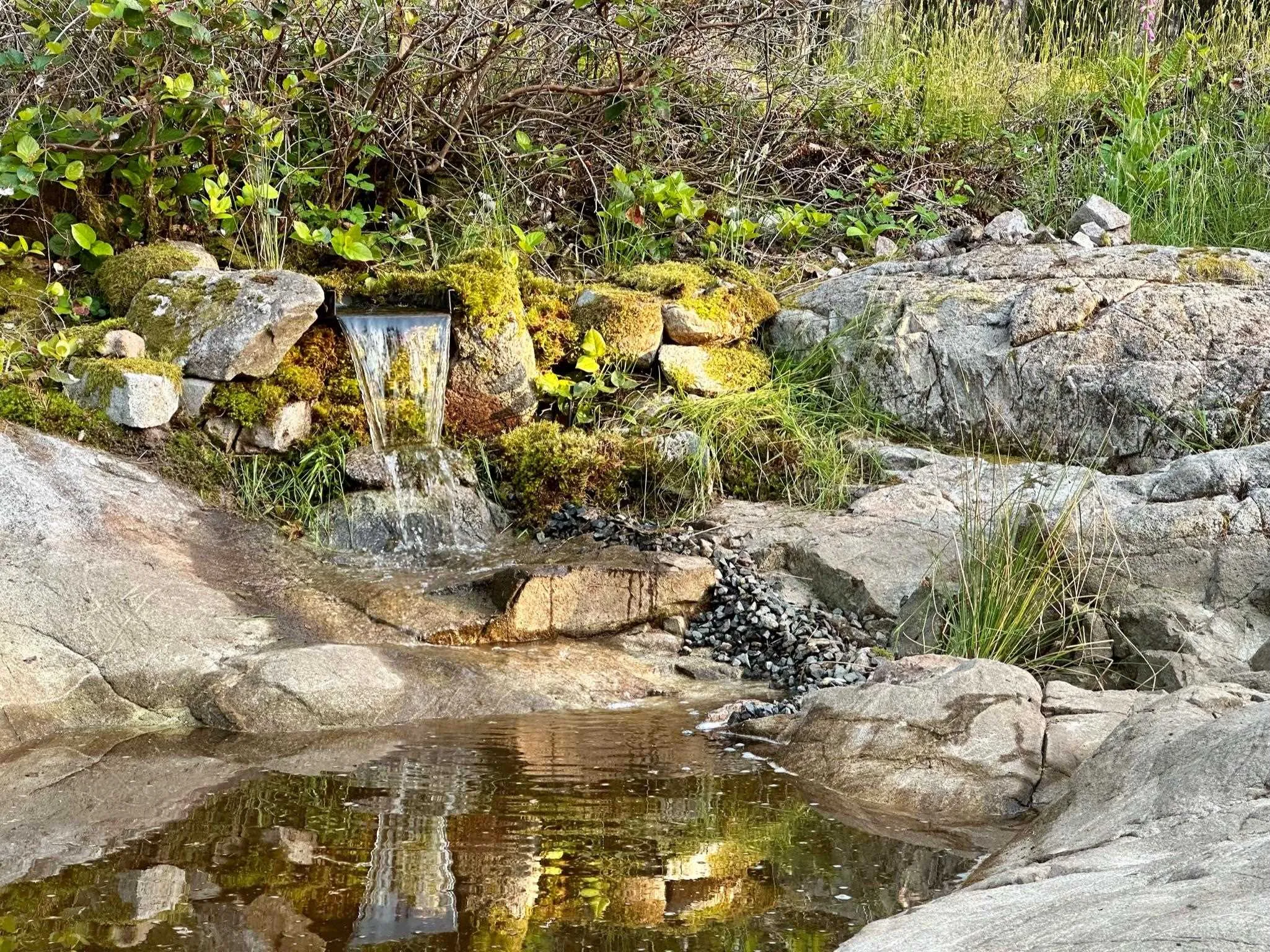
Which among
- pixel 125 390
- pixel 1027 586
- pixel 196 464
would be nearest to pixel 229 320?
pixel 125 390

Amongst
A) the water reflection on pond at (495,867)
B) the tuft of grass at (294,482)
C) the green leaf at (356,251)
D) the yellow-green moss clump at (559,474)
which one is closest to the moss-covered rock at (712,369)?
the yellow-green moss clump at (559,474)

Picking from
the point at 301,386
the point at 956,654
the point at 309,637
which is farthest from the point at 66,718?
the point at 956,654

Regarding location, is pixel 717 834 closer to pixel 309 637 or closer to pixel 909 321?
pixel 309 637

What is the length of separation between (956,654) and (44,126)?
17.1 feet

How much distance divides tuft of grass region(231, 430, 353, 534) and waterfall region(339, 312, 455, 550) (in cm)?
26

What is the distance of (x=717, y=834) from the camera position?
3584mm

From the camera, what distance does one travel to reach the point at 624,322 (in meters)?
7.09

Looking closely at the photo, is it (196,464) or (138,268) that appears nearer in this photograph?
(196,464)

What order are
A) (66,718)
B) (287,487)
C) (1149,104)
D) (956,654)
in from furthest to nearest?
1. (1149,104)
2. (287,487)
3. (956,654)
4. (66,718)

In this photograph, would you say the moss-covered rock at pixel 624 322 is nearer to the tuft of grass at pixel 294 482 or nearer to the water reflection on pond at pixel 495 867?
the tuft of grass at pixel 294 482

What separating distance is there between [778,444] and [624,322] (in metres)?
1.13

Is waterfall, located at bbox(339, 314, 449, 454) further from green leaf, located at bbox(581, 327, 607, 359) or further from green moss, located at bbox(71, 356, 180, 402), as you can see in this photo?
green moss, located at bbox(71, 356, 180, 402)

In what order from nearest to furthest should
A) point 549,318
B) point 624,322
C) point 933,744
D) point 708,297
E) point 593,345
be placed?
point 933,744
point 593,345
point 624,322
point 549,318
point 708,297

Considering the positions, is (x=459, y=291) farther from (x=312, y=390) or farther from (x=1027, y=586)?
(x=1027, y=586)
